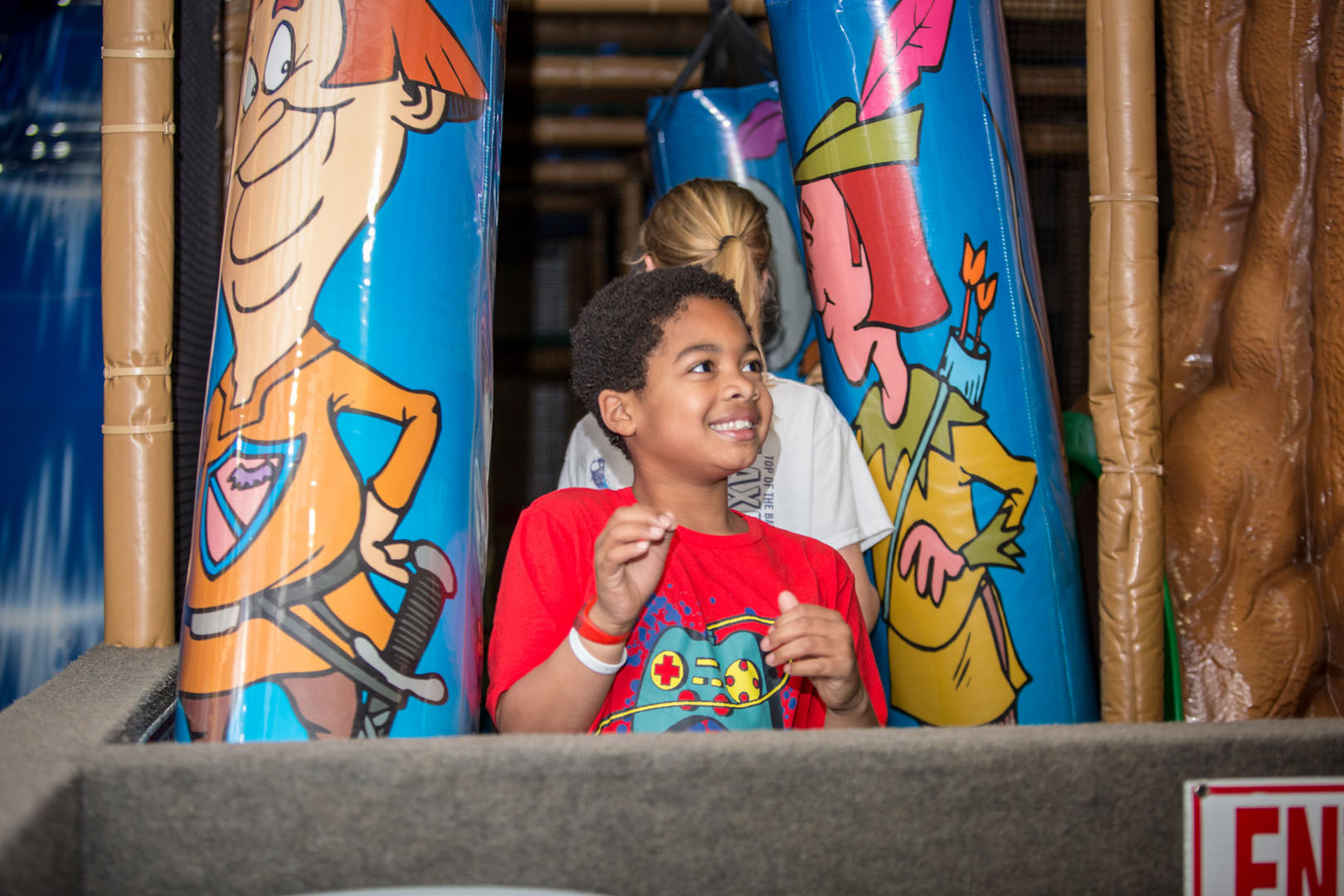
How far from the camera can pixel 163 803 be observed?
0.52 metres

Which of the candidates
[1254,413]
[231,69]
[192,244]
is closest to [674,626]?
[192,244]

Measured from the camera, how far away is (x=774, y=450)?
3.74 feet

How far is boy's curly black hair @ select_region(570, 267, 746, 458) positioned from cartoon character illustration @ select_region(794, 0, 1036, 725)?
0.31 meters

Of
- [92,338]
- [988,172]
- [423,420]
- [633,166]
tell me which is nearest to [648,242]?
[988,172]

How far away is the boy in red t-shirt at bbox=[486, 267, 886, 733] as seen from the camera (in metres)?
0.71

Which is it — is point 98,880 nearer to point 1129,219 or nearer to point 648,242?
point 648,242

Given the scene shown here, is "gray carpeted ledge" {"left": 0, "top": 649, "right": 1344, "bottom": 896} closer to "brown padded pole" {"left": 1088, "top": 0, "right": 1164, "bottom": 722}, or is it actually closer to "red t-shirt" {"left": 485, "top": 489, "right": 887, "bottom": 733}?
"red t-shirt" {"left": 485, "top": 489, "right": 887, "bottom": 733}

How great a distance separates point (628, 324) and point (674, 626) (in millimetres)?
273

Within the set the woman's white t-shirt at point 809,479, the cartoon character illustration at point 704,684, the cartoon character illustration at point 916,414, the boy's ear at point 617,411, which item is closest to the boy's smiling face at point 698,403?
the boy's ear at point 617,411

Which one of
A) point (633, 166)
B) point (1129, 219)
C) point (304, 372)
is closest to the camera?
point (304, 372)

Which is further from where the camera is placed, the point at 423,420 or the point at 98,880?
the point at 423,420

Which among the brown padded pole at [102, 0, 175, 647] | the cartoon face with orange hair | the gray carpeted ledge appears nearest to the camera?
the gray carpeted ledge

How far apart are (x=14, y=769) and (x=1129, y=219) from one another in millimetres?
1167

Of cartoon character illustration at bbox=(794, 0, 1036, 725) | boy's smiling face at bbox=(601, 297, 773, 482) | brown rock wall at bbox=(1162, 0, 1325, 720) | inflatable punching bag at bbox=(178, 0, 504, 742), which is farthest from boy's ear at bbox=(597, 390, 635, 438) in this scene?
brown rock wall at bbox=(1162, 0, 1325, 720)
